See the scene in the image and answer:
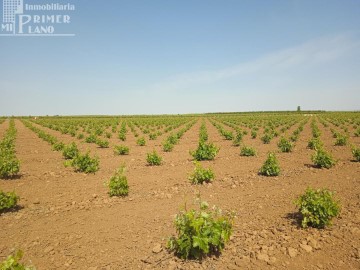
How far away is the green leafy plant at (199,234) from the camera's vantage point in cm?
491

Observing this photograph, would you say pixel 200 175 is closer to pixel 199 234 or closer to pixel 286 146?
pixel 199 234

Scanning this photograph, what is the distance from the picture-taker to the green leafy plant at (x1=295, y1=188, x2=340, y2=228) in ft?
19.7

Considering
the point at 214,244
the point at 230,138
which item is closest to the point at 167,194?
the point at 214,244

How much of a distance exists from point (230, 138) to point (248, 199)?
17.5 meters

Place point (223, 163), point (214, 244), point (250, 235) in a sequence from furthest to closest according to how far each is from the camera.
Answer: point (223, 163) < point (250, 235) < point (214, 244)

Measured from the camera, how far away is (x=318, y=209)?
605 centimetres

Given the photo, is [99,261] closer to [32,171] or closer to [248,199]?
[248,199]

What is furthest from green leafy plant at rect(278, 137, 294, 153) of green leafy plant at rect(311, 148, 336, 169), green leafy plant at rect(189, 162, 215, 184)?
green leafy plant at rect(189, 162, 215, 184)

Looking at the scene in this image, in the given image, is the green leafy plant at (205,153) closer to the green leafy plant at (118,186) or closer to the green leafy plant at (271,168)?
the green leafy plant at (271,168)

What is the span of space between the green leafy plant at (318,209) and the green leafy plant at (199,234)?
1951mm

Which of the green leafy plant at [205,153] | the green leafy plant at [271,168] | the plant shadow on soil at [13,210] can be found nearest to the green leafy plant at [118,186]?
the plant shadow on soil at [13,210]

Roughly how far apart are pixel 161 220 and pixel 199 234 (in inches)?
87.2

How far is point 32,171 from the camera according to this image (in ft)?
42.2

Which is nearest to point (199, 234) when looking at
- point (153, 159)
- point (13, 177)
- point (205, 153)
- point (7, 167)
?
point (153, 159)
